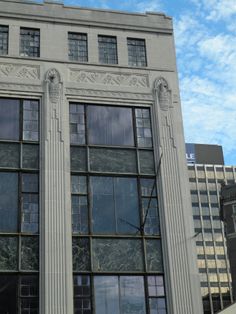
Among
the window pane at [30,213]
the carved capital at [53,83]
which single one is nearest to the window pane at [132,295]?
the window pane at [30,213]

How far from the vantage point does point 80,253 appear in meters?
22.0

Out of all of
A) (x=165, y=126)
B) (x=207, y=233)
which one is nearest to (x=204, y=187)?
(x=207, y=233)

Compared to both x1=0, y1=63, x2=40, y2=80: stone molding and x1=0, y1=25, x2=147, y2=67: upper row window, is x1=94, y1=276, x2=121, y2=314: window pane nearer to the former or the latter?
x1=0, y1=63, x2=40, y2=80: stone molding

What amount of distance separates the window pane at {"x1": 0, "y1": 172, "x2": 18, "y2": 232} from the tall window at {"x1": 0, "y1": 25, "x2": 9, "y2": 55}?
6117mm

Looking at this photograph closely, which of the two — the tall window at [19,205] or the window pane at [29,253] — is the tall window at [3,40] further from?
the window pane at [29,253]

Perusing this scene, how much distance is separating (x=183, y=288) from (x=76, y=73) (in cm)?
1105

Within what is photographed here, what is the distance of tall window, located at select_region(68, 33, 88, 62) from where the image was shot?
25.7 m

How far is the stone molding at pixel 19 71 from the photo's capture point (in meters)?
24.3

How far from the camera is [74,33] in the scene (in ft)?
85.5

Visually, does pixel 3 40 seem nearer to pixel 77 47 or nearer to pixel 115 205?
pixel 77 47

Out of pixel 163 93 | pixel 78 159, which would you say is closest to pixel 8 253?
pixel 78 159

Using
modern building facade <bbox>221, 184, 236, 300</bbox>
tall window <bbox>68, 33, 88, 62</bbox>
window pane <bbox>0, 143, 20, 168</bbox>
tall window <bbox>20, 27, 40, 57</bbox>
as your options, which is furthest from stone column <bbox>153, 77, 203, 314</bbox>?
modern building facade <bbox>221, 184, 236, 300</bbox>

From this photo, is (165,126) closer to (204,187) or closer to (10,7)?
(10,7)

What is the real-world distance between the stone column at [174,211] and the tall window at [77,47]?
3790mm
